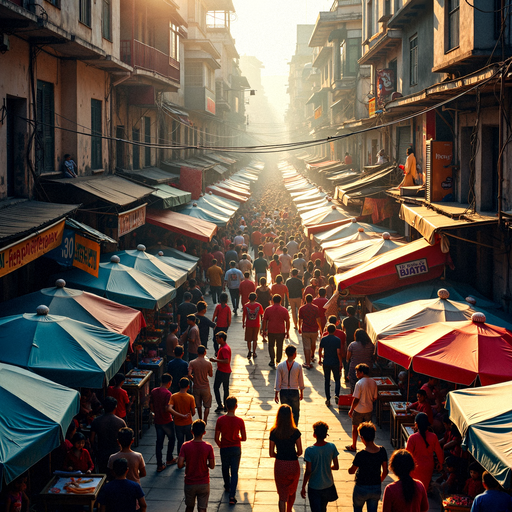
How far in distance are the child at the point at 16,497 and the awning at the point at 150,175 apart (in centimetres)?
1318

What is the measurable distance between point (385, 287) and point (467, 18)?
518 centimetres

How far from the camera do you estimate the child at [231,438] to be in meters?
7.03

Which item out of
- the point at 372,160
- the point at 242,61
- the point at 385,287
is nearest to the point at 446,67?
the point at 385,287

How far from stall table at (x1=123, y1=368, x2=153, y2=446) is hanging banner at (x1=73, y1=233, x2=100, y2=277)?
2.08 m

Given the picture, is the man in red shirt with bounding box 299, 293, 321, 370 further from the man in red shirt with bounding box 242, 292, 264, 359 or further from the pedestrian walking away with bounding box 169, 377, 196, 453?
the pedestrian walking away with bounding box 169, 377, 196, 453

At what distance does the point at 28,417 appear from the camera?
5594mm

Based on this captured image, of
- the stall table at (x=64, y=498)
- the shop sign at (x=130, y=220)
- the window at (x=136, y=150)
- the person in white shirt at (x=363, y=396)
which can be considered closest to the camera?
the stall table at (x=64, y=498)

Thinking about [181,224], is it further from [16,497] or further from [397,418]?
[16,497]

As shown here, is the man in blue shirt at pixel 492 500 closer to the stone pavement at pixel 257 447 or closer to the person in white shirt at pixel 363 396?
the stone pavement at pixel 257 447

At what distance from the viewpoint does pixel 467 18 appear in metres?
11.2

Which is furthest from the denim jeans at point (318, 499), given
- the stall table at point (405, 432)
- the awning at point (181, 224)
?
the awning at point (181, 224)

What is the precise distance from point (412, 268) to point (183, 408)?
5.66 meters

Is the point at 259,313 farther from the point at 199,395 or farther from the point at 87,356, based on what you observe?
the point at 87,356

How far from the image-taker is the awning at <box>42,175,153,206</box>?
41.8 ft
